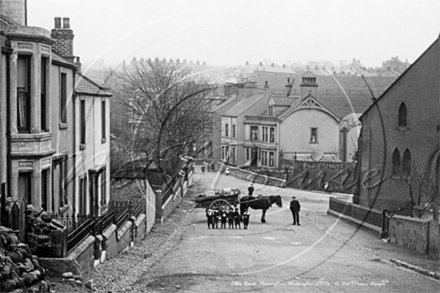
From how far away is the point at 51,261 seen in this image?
1612 centimetres

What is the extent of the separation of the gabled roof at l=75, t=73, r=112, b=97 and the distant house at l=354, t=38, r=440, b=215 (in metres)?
14.3

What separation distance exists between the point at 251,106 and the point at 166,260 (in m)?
56.9

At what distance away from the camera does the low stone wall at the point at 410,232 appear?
84.0 ft

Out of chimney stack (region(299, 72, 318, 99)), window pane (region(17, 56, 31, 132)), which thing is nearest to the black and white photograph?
window pane (region(17, 56, 31, 132))

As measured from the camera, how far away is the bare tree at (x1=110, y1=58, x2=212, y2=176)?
48875 millimetres

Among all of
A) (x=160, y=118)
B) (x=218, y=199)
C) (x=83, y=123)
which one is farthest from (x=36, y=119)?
(x=160, y=118)

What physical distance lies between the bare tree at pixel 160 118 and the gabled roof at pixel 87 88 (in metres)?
15.2

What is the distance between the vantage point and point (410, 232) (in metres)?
27.3

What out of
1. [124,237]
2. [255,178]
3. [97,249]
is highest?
[97,249]

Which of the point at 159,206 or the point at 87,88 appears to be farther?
the point at 159,206

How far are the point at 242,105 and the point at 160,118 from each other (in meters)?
30.8

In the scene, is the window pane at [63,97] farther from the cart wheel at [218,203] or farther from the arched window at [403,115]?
the arched window at [403,115]

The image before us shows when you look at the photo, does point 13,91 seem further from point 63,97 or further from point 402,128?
point 402,128

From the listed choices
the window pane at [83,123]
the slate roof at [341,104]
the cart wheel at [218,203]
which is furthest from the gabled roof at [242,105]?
the window pane at [83,123]
